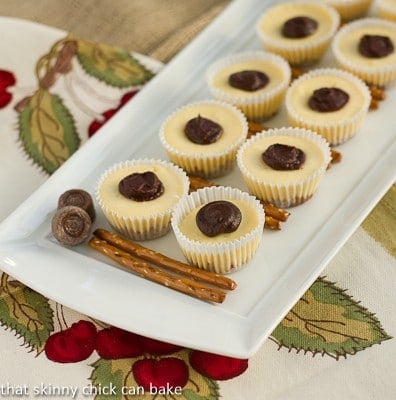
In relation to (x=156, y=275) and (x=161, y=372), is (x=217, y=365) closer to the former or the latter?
(x=161, y=372)

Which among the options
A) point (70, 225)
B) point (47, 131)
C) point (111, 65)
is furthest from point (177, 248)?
point (111, 65)

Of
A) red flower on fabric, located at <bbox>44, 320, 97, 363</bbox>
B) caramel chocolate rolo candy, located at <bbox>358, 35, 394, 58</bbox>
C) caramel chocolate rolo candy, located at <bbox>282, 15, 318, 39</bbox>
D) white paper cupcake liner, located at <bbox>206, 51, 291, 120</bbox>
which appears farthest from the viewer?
caramel chocolate rolo candy, located at <bbox>282, 15, 318, 39</bbox>

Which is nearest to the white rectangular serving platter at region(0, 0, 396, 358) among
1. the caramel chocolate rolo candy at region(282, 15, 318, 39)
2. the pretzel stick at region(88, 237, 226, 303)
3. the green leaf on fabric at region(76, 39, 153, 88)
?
the pretzel stick at region(88, 237, 226, 303)

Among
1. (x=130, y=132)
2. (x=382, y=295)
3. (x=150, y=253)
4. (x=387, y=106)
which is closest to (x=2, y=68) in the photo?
(x=130, y=132)

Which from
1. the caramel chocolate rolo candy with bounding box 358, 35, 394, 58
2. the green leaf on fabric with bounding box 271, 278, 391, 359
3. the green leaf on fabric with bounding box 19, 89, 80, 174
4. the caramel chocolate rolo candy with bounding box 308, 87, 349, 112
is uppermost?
the caramel chocolate rolo candy with bounding box 358, 35, 394, 58

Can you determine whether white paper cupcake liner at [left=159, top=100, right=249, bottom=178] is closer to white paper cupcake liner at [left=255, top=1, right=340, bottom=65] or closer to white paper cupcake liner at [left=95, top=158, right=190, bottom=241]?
white paper cupcake liner at [left=95, top=158, right=190, bottom=241]

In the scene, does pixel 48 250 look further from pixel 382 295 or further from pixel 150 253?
pixel 382 295
